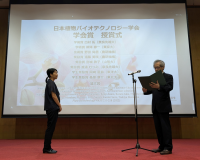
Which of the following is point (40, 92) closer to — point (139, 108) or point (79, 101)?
point (79, 101)

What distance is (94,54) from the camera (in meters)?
3.61

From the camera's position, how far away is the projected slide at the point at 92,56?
3.44m

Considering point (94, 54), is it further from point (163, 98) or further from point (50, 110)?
point (163, 98)

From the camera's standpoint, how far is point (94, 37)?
144 inches

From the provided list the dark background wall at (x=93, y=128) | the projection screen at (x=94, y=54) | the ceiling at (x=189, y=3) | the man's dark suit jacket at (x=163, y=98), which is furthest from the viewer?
the ceiling at (x=189, y=3)

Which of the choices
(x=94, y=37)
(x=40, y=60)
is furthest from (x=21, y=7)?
(x=94, y=37)

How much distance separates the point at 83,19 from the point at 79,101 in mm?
1784

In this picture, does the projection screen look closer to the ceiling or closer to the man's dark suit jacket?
the ceiling

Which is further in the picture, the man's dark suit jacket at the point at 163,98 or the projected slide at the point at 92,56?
the projected slide at the point at 92,56

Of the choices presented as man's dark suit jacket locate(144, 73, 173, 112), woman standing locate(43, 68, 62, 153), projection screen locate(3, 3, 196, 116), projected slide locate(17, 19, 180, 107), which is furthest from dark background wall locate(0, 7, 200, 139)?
man's dark suit jacket locate(144, 73, 173, 112)

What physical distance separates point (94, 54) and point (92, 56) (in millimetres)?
60

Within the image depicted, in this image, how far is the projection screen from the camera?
135 inches

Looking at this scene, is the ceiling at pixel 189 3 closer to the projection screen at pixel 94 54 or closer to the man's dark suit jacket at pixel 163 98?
the projection screen at pixel 94 54

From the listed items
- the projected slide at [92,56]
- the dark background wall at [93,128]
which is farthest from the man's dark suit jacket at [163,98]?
the dark background wall at [93,128]
